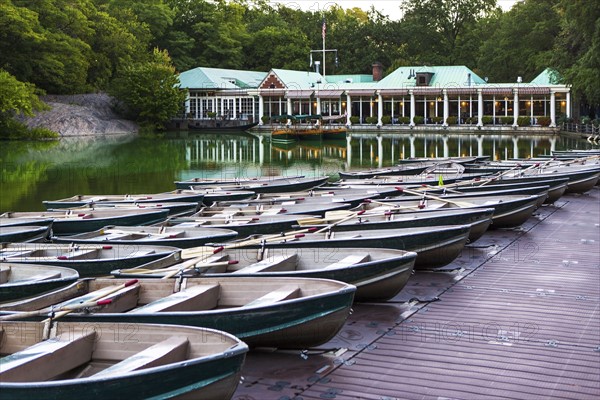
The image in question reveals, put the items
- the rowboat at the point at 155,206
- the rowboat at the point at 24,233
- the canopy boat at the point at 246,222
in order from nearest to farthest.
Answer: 1. the canopy boat at the point at 246,222
2. the rowboat at the point at 24,233
3. the rowboat at the point at 155,206

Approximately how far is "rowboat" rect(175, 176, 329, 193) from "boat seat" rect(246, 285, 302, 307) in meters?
11.7

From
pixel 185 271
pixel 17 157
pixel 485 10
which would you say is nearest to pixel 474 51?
pixel 485 10

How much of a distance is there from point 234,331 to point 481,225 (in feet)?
20.2

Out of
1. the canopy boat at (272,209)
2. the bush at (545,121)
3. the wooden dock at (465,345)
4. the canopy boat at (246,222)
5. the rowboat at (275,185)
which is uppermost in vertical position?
the bush at (545,121)

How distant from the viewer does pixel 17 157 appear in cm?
3950

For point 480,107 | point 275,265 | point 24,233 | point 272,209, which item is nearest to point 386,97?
point 480,107

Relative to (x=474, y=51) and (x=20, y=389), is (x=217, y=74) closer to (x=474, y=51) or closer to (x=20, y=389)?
(x=474, y=51)

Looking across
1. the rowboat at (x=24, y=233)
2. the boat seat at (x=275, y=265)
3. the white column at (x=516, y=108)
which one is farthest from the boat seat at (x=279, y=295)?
the white column at (x=516, y=108)

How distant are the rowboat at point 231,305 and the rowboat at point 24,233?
5.34 metres

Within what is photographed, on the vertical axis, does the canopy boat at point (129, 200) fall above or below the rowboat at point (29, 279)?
above

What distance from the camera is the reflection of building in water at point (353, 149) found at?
36.9 meters

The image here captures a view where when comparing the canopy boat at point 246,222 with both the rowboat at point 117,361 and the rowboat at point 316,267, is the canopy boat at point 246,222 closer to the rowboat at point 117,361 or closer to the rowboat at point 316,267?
the rowboat at point 316,267

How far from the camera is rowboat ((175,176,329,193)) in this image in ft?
64.2

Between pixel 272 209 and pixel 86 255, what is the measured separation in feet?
15.0
